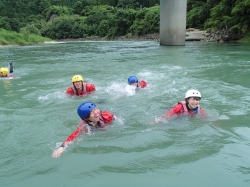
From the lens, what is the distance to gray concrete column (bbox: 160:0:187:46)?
93.0 feet

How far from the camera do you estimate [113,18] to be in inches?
3157

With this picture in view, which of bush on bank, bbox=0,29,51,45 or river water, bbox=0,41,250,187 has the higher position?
bush on bank, bbox=0,29,51,45

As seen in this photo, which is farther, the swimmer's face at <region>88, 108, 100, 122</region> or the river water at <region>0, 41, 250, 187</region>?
the swimmer's face at <region>88, 108, 100, 122</region>

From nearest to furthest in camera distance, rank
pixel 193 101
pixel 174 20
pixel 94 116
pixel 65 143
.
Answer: pixel 65 143, pixel 94 116, pixel 193 101, pixel 174 20

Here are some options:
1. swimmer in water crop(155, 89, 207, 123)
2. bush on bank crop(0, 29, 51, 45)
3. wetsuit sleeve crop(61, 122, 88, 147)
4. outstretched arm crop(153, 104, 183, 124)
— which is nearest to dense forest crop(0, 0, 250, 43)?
bush on bank crop(0, 29, 51, 45)

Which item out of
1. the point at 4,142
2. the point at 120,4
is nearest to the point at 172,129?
the point at 4,142

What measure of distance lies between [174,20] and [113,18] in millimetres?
54345

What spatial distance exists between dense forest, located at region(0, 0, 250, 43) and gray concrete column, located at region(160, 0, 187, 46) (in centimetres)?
541

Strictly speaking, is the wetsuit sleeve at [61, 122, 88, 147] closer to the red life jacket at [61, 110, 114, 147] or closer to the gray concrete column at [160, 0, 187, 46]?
the red life jacket at [61, 110, 114, 147]

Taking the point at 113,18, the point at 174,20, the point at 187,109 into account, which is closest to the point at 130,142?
the point at 187,109

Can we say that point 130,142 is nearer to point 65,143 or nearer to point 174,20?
point 65,143

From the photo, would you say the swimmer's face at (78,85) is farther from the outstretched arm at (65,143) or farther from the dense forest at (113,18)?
the dense forest at (113,18)

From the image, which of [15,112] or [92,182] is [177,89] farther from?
[92,182]

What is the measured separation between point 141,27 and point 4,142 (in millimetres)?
63893
